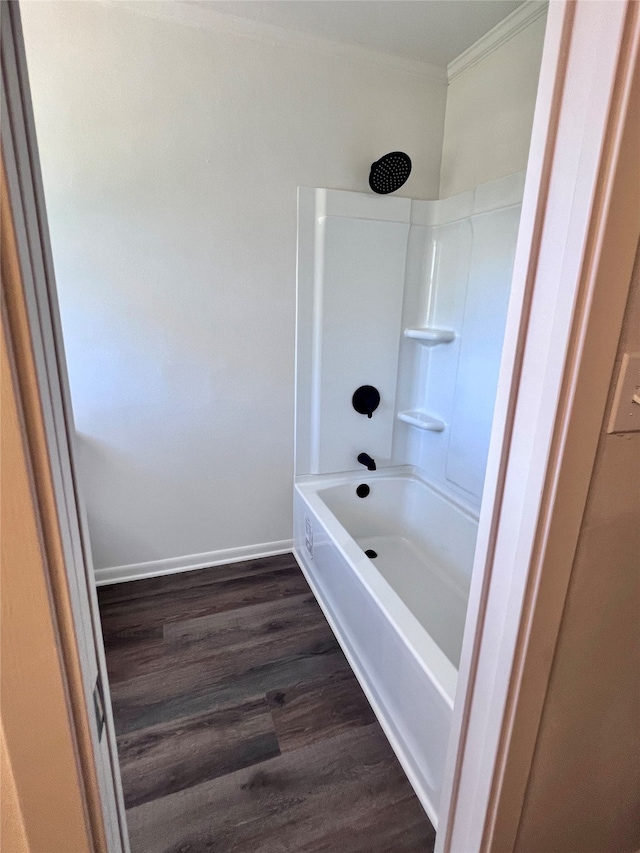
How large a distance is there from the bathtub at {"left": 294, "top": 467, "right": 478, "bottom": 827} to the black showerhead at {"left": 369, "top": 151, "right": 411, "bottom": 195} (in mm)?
1554

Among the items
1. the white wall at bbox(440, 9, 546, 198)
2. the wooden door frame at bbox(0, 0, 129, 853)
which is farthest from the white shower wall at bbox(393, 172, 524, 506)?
the wooden door frame at bbox(0, 0, 129, 853)

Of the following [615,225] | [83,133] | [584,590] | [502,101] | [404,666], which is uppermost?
[502,101]

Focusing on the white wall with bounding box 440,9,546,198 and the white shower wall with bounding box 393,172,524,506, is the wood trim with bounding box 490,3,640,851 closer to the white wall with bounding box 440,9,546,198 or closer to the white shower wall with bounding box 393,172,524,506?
the white shower wall with bounding box 393,172,524,506

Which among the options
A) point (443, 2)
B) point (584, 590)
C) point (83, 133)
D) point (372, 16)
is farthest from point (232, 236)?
point (584, 590)

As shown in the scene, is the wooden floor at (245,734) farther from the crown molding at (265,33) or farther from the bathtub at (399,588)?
the crown molding at (265,33)

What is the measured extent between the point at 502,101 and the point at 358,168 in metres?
0.69

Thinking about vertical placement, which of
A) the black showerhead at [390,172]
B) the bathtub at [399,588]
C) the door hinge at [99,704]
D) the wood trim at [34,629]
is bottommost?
the bathtub at [399,588]

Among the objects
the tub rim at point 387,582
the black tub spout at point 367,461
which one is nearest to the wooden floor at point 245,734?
the tub rim at point 387,582

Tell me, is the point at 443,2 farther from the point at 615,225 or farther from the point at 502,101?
the point at 615,225

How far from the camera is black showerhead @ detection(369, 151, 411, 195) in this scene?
202 centimetres

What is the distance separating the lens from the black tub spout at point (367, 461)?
8.28 feet

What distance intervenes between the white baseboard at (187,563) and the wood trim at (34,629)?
1956 millimetres

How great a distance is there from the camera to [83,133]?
179 cm

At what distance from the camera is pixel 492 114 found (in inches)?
77.0
